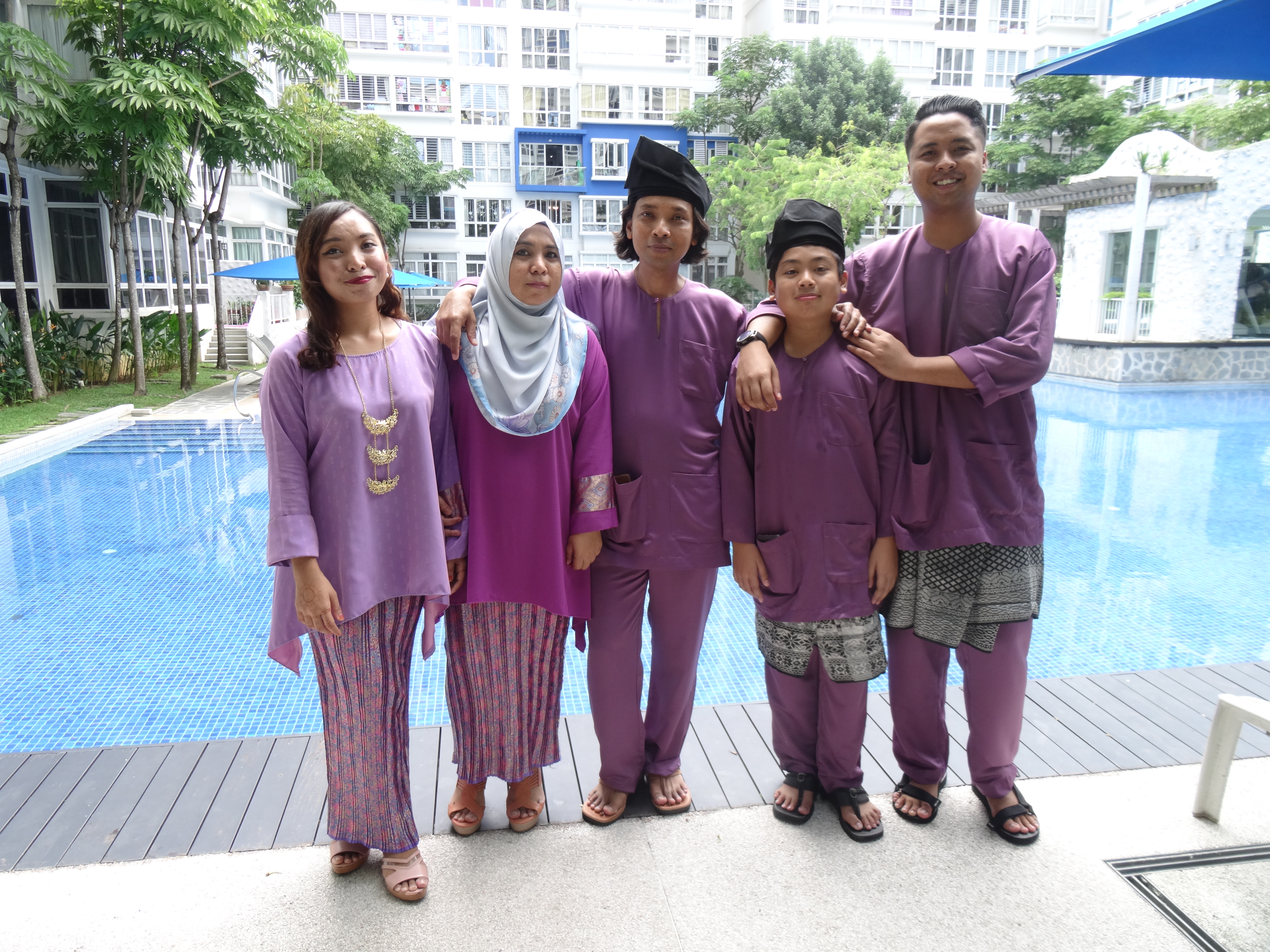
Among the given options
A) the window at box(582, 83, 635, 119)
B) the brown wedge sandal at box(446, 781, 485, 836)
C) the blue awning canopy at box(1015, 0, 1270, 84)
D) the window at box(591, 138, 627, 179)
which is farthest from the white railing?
the window at box(582, 83, 635, 119)

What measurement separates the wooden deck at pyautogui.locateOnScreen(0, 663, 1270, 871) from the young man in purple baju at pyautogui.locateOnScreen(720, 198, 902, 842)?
1.16 ft

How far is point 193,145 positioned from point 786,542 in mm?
11112

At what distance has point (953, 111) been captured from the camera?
189 centimetres

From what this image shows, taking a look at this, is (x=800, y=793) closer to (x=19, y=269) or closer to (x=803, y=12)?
(x=19, y=269)

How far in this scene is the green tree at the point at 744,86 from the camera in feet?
85.7

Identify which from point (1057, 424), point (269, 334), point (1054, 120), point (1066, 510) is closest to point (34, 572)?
point (1066, 510)

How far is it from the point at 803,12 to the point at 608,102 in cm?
715

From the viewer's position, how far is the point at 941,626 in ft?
6.72

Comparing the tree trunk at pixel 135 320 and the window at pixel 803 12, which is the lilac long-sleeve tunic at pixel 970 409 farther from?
the window at pixel 803 12

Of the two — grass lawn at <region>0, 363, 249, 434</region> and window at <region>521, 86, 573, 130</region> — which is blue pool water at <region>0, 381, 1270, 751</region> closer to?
grass lawn at <region>0, 363, 249, 434</region>

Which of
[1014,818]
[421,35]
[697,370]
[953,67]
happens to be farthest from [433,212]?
[1014,818]

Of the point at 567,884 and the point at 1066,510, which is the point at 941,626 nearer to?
the point at 567,884

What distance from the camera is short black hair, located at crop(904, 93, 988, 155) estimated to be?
74.4 inches

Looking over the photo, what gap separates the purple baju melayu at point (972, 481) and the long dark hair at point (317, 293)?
0.96m
